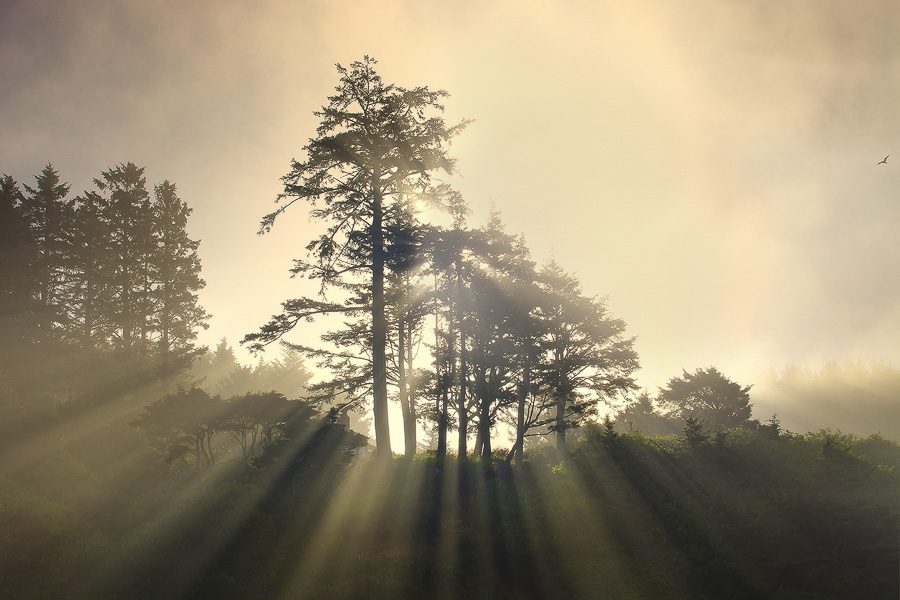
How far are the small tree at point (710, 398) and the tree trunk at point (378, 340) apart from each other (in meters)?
33.9

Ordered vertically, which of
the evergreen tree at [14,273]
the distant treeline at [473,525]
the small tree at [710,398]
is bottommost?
the distant treeline at [473,525]

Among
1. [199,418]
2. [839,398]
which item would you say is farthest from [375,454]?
[839,398]

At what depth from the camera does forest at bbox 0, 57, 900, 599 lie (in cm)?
1208

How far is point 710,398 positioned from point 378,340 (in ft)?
123

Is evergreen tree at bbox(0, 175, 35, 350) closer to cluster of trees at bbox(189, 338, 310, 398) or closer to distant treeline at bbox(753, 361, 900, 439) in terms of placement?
cluster of trees at bbox(189, 338, 310, 398)

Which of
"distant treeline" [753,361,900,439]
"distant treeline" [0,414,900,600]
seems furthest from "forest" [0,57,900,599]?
"distant treeline" [753,361,900,439]

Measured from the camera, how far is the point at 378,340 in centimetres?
1944

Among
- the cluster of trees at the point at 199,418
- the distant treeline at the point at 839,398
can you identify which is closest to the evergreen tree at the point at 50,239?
the cluster of trees at the point at 199,418

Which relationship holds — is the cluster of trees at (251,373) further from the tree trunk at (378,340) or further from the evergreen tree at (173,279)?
the tree trunk at (378,340)

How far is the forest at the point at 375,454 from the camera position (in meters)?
12.1

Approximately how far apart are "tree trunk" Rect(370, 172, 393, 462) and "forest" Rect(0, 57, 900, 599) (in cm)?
9

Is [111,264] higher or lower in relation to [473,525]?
higher

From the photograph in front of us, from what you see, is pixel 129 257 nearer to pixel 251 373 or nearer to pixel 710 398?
pixel 251 373

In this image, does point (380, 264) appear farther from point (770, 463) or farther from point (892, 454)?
point (892, 454)
